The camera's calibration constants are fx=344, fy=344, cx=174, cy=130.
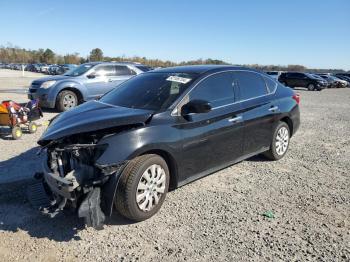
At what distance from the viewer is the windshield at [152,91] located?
4398 mm

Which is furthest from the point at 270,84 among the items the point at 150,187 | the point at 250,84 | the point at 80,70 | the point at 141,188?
the point at 80,70

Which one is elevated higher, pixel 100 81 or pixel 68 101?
pixel 100 81

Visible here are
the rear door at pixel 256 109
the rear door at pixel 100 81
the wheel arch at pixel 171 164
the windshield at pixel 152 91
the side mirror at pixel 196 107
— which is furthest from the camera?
the rear door at pixel 100 81

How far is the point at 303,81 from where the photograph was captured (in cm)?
3200

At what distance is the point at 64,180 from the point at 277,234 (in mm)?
2293

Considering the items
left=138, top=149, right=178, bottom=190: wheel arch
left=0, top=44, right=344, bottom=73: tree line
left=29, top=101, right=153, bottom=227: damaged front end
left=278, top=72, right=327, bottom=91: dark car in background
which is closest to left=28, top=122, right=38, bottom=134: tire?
left=29, top=101, right=153, bottom=227: damaged front end

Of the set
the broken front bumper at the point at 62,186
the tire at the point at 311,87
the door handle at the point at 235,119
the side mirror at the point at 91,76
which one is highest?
the side mirror at the point at 91,76

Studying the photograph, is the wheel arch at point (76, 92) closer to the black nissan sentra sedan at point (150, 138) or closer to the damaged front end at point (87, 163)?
the black nissan sentra sedan at point (150, 138)

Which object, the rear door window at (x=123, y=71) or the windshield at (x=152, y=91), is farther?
the rear door window at (x=123, y=71)

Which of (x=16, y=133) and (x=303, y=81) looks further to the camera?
(x=303, y=81)

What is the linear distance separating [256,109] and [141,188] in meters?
2.53

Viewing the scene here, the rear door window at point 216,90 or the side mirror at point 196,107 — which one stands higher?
the rear door window at point 216,90

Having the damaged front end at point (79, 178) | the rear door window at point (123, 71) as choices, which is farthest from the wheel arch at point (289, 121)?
the rear door window at point (123, 71)

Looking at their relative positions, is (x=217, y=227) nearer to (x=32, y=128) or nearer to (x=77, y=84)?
(x=32, y=128)
